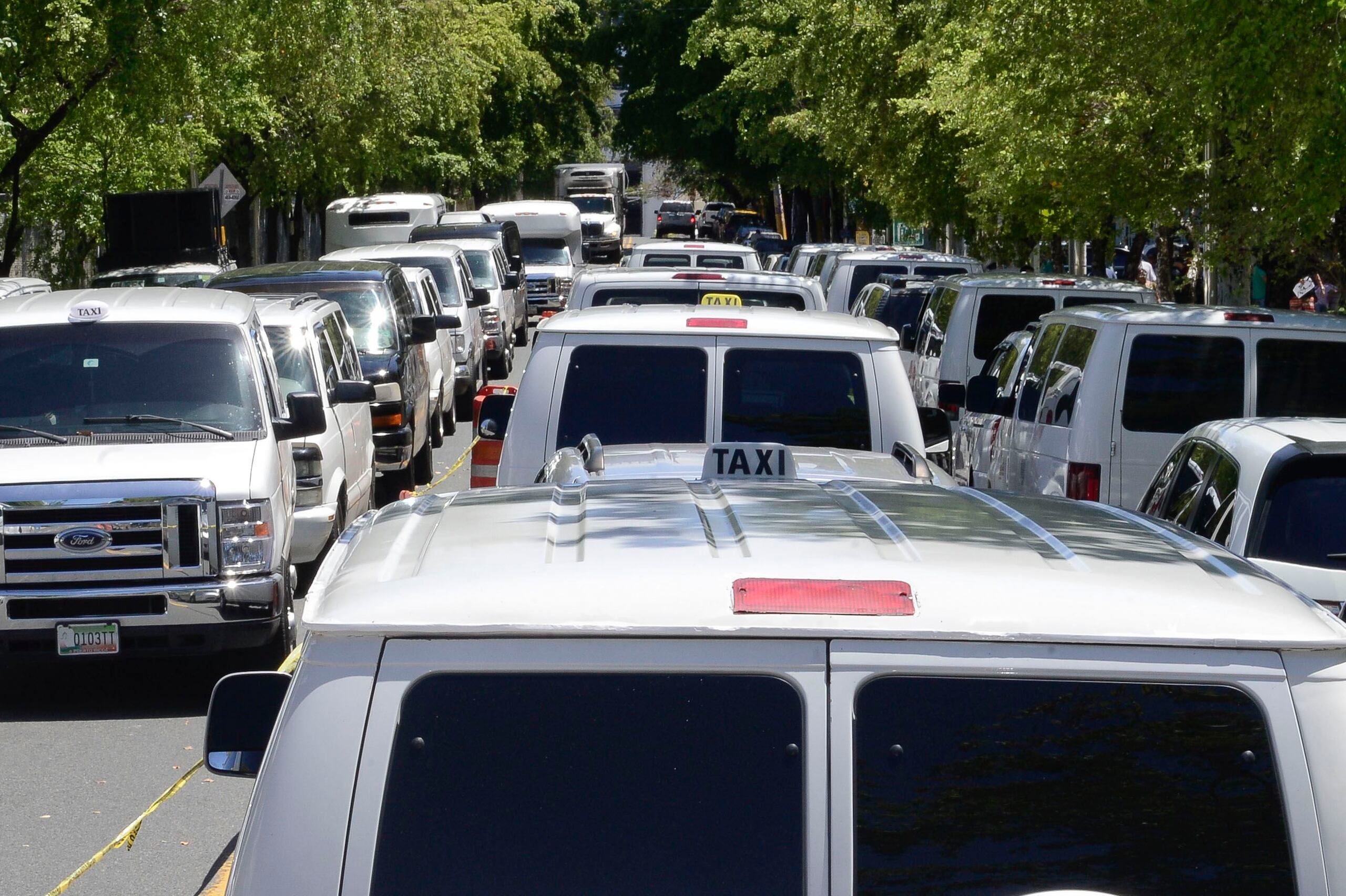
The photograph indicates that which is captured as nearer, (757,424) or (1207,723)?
(1207,723)

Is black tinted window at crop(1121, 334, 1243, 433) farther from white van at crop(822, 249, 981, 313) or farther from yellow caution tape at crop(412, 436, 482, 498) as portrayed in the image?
white van at crop(822, 249, 981, 313)

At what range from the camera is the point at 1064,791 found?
2490 mm

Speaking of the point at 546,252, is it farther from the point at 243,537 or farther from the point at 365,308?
the point at 243,537

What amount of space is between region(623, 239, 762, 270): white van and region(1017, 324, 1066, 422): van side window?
17.8 feet

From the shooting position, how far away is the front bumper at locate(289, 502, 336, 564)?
1144 centimetres

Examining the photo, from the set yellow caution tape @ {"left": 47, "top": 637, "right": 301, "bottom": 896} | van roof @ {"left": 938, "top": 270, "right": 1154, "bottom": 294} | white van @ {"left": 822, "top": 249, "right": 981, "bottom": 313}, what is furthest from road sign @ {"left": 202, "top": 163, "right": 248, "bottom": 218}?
yellow caution tape @ {"left": 47, "top": 637, "right": 301, "bottom": 896}

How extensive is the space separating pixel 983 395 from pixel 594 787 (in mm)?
9218

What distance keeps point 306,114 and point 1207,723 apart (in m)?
37.4

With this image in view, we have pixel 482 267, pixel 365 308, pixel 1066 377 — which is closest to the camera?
pixel 1066 377

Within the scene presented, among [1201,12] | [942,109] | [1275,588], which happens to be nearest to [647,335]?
[1275,588]

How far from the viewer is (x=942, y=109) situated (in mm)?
25203

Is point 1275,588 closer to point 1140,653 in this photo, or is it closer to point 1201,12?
point 1140,653

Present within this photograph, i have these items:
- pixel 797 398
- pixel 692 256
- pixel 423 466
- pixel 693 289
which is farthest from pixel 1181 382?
pixel 423 466

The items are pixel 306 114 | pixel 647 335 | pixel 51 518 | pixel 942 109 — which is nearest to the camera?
pixel 647 335
